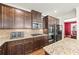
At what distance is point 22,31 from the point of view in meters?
3.14

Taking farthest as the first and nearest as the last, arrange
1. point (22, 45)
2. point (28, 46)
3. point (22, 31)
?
point (22, 31)
point (28, 46)
point (22, 45)

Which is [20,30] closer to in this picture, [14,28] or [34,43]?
[14,28]

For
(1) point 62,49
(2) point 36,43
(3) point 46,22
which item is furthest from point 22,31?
(1) point 62,49

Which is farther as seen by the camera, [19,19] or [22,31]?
[22,31]

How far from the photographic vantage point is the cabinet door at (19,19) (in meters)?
2.75

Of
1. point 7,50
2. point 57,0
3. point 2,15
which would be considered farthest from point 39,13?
point 57,0

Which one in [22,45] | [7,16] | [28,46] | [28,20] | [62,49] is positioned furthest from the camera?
[28,20]

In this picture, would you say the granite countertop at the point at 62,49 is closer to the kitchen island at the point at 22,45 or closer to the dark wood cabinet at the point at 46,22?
the kitchen island at the point at 22,45

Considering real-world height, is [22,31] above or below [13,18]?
below

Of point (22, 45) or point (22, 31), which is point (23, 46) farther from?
point (22, 31)

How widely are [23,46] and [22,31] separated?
74 cm

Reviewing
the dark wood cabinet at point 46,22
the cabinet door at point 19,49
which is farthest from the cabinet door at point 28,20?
the dark wood cabinet at point 46,22

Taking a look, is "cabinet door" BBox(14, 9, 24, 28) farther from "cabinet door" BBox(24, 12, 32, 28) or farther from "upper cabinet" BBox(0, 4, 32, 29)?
"cabinet door" BBox(24, 12, 32, 28)

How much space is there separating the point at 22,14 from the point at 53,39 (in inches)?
98.7
